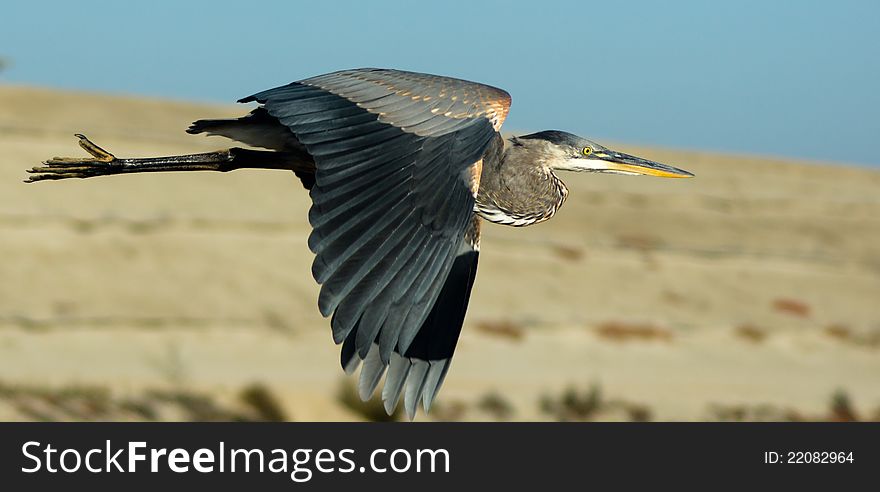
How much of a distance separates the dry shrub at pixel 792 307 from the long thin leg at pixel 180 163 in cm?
2216

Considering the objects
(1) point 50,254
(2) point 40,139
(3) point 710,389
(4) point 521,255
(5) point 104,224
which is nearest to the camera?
(3) point 710,389

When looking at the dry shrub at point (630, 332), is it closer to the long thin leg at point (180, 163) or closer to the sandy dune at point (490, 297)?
the sandy dune at point (490, 297)

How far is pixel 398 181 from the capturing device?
5.55 metres

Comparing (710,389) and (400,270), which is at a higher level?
(710,389)

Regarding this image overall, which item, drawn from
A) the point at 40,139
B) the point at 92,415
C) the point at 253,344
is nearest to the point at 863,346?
the point at 253,344

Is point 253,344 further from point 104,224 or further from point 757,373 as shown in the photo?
point 757,373

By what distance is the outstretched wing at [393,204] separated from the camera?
16.9 feet

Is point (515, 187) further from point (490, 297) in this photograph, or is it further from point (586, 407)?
point (490, 297)

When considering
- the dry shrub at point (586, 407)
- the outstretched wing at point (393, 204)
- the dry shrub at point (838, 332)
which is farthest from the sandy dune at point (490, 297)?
the outstretched wing at point (393, 204)

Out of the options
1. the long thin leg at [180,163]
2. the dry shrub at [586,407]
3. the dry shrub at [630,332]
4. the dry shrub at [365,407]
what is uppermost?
the dry shrub at [630,332]

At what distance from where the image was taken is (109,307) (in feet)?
73.1

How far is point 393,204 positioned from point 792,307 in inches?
940

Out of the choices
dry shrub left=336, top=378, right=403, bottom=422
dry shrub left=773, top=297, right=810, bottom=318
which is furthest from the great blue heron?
dry shrub left=773, top=297, right=810, bottom=318
